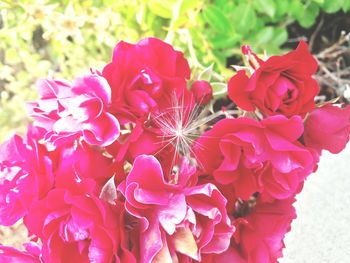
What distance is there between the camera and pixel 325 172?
80 cm

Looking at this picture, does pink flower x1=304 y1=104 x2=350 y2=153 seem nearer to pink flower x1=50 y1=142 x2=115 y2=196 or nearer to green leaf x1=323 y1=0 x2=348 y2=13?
pink flower x1=50 y1=142 x2=115 y2=196

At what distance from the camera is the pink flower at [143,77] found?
1.68 ft

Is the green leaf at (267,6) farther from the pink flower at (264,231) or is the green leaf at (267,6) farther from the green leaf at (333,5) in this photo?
the pink flower at (264,231)

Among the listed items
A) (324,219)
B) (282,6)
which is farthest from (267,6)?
(324,219)

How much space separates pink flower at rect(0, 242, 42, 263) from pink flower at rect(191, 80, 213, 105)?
9.1 inches

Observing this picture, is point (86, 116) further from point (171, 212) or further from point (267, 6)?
point (267, 6)

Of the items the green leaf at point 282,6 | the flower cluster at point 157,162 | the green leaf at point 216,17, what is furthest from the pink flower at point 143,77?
the green leaf at point 282,6

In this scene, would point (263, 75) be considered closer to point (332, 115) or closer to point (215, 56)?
point (332, 115)

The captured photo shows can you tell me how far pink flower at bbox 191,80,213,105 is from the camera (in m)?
0.60

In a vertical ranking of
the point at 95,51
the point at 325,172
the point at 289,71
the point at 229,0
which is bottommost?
the point at 95,51

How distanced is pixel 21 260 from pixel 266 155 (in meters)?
0.26

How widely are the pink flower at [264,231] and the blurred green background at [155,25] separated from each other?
30 centimetres

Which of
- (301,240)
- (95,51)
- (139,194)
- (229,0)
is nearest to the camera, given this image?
(139,194)

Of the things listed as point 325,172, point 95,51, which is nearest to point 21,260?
point 325,172
